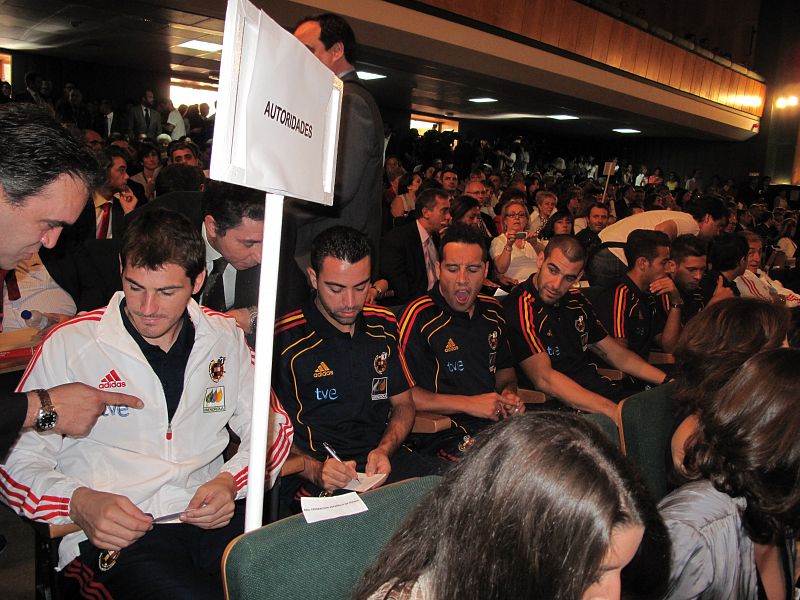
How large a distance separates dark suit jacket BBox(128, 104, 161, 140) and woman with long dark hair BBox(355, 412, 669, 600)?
9.61m

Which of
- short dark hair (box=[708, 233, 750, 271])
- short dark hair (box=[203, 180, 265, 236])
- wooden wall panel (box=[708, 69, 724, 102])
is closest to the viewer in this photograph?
short dark hair (box=[203, 180, 265, 236])

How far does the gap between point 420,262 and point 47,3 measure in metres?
5.40

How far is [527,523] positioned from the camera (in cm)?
83

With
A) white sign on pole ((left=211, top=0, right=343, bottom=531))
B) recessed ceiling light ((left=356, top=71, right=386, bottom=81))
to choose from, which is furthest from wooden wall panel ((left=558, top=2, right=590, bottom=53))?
white sign on pole ((left=211, top=0, right=343, bottom=531))

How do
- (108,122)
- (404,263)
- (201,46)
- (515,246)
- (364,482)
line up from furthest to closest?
(108,122)
(201,46)
(515,246)
(404,263)
(364,482)

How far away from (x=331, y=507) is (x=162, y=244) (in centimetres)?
89

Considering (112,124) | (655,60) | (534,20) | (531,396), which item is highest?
(655,60)

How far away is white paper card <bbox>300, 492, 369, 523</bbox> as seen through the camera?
1286mm

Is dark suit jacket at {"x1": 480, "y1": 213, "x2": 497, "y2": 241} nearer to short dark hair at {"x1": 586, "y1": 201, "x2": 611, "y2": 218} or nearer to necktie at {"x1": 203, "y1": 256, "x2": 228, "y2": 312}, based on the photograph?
short dark hair at {"x1": 586, "y1": 201, "x2": 611, "y2": 218}

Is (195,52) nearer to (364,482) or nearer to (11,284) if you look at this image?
(11,284)

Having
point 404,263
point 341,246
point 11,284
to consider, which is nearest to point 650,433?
point 341,246

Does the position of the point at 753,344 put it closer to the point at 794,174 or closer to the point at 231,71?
the point at 231,71

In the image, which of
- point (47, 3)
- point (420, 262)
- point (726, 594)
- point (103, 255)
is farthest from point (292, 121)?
point (47, 3)

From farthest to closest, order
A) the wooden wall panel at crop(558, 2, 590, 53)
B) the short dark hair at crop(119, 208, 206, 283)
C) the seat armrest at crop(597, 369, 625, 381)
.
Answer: the wooden wall panel at crop(558, 2, 590, 53)
the seat armrest at crop(597, 369, 625, 381)
the short dark hair at crop(119, 208, 206, 283)
